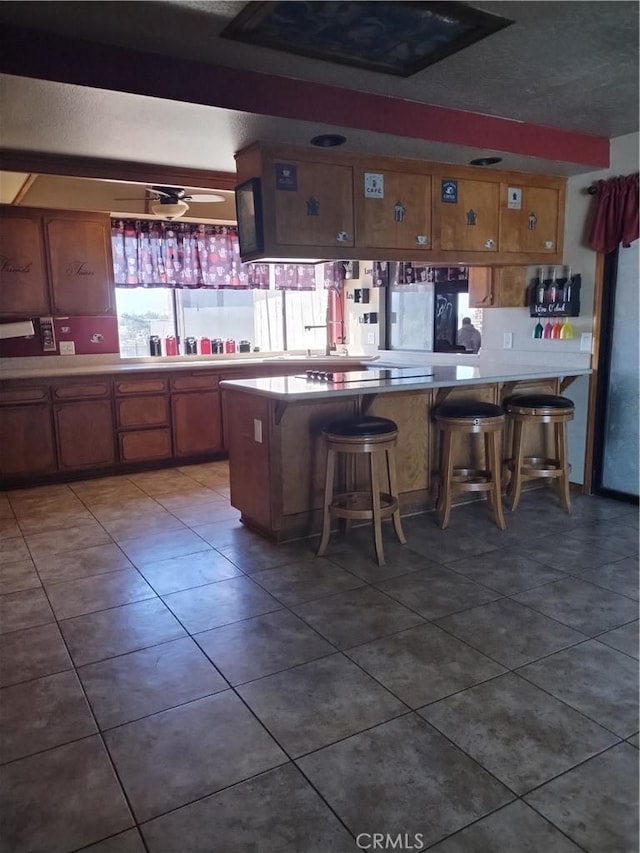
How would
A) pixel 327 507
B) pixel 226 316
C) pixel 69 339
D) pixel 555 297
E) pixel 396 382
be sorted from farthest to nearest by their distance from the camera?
pixel 226 316 < pixel 69 339 < pixel 555 297 < pixel 396 382 < pixel 327 507

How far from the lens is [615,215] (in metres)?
3.96

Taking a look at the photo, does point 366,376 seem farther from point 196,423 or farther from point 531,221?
point 196,423

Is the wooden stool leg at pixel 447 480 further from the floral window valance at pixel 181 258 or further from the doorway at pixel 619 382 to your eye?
the floral window valance at pixel 181 258

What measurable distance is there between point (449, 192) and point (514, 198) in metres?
0.55

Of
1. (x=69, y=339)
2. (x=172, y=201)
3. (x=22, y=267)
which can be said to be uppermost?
(x=172, y=201)

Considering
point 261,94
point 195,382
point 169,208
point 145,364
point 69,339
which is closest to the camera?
point 261,94

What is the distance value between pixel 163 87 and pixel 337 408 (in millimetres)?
1900

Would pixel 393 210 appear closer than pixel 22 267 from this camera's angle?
Yes

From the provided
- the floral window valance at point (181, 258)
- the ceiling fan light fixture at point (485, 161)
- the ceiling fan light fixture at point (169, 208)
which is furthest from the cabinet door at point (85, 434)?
the ceiling fan light fixture at point (485, 161)

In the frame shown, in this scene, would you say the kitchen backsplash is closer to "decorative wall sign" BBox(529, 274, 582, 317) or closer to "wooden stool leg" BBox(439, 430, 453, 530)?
"wooden stool leg" BBox(439, 430, 453, 530)

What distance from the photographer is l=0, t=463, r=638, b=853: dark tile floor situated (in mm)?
1601

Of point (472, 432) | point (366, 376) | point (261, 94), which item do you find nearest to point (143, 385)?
point (366, 376)

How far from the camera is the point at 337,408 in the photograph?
3.71m

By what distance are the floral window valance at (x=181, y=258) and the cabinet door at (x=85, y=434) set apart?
1.31 metres
